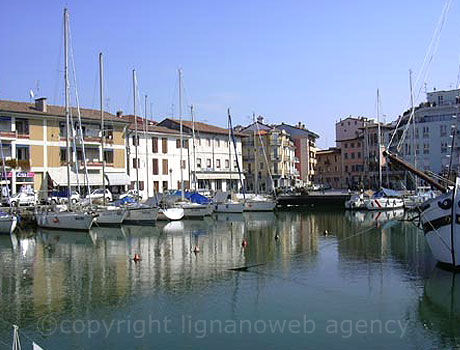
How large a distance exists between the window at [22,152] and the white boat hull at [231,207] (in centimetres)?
2361

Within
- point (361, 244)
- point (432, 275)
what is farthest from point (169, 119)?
point (432, 275)

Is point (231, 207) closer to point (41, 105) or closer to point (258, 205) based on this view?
point (258, 205)

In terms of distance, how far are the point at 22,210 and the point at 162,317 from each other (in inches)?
1394

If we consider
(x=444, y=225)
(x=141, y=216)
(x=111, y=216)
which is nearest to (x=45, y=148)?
(x=141, y=216)

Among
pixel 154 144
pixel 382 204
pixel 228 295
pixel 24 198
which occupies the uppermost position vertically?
pixel 154 144

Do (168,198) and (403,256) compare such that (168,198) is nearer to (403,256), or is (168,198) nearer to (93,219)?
(93,219)

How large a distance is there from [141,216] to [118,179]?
19.6 meters

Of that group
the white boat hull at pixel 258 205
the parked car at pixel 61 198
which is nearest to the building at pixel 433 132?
the white boat hull at pixel 258 205

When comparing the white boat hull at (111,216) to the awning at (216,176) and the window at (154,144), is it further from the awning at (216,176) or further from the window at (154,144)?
the awning at (216,176)

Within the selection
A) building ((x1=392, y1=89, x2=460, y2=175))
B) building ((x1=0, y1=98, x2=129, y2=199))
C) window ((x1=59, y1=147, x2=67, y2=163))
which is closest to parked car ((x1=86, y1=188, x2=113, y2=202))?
building ((x1=0, y1=98, x2=129, y2=199))

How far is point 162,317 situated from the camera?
63.1 feet

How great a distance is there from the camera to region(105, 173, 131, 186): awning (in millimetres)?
69438

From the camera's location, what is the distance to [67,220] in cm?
4628

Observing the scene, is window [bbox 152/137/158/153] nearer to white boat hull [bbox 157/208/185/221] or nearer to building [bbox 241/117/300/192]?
white boat hull [bbox 157/208/185/221]
